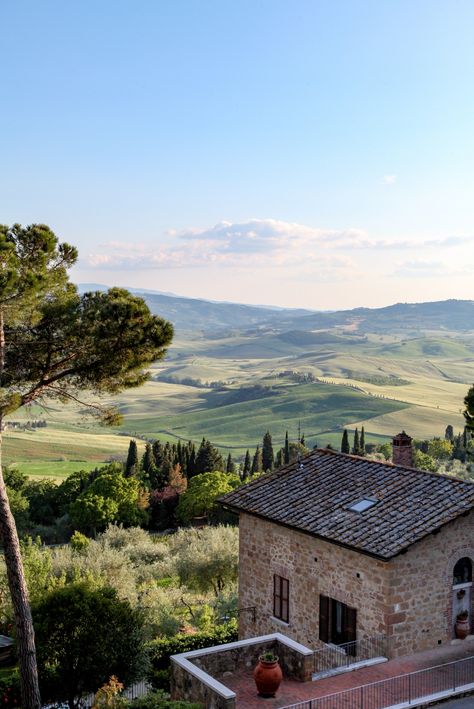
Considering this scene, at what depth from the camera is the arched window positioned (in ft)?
65.5

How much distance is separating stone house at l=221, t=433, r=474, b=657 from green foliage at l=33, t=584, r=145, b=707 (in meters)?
4.73

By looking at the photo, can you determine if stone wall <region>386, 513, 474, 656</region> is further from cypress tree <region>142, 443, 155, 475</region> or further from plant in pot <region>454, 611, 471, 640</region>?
cypress tree <region>142, 443, 155, 475</region>

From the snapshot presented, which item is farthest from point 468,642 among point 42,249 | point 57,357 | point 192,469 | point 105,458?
point 105,458

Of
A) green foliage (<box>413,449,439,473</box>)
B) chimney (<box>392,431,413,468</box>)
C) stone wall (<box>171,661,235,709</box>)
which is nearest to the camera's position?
stone wall (<box>171,661,235,709</box>)

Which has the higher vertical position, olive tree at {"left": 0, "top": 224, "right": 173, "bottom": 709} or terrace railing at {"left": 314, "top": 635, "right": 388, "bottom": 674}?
olive tree at {"left": 0, "top": 224, "right": 173, "bottom": 709}

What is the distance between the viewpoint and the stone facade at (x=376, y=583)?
18438 millimetres

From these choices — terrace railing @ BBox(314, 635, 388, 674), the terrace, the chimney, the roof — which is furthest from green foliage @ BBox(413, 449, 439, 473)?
the terrace

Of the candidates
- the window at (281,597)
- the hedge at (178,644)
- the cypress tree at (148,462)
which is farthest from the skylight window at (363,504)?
the cypress tree at (148,462)

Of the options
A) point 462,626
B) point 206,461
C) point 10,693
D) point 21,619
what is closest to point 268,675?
point 21,619

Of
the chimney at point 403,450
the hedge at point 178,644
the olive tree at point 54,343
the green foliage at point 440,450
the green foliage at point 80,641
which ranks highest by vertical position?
the olive tree at point 54,343

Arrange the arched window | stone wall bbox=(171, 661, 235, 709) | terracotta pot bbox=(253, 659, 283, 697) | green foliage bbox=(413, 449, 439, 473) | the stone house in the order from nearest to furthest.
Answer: stone wall bbox=(171, 661, 235, 709) → terracotta pot bbox=(253, 659, 283, 697) → the stone house → the arched window → green foliage bbox=(413, 449, 439, 473)

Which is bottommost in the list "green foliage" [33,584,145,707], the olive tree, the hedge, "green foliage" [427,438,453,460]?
"green foliage" [427,438,453,460]

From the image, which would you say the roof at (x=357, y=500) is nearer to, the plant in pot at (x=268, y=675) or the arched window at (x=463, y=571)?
the arched window at (x=463, y=571)

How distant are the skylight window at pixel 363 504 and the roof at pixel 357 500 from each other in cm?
13
